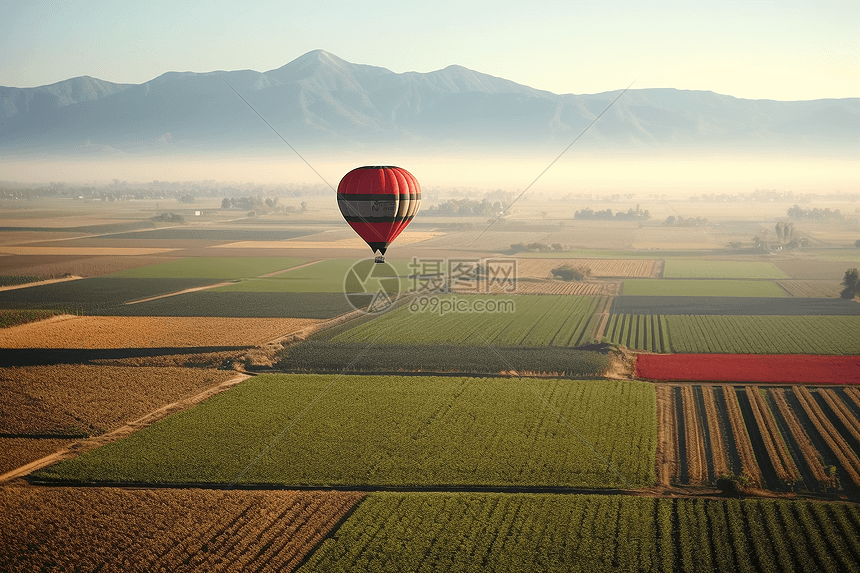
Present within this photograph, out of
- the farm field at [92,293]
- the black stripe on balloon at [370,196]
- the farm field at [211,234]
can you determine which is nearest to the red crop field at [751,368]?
the black stripe on balloon at [370,196]

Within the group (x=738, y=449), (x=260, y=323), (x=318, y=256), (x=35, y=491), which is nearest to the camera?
(x=35, y=491)

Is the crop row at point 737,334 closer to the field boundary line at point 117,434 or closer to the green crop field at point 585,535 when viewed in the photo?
the green crop field at point 585,535

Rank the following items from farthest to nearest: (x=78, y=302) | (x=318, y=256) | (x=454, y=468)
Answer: (x=318, y=256), (x=78, y=302), (x=454, y=468)

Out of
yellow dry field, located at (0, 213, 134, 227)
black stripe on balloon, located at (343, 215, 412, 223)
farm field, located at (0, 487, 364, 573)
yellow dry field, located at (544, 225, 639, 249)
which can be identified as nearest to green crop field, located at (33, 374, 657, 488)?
farm field, located at (0, 487, 364, 573)

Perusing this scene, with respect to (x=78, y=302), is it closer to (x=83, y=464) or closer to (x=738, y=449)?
(x=83, y=464)

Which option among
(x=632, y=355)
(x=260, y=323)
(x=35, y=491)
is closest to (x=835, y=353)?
(x=632, y=355)

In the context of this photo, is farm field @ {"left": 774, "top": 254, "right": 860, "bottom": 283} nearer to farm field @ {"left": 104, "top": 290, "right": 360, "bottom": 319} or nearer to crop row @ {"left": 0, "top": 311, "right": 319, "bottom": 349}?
farm field @ {"left": 104, "top": 290, "right": 360, "bottom": 319}

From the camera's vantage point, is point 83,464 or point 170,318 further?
point 170,318
